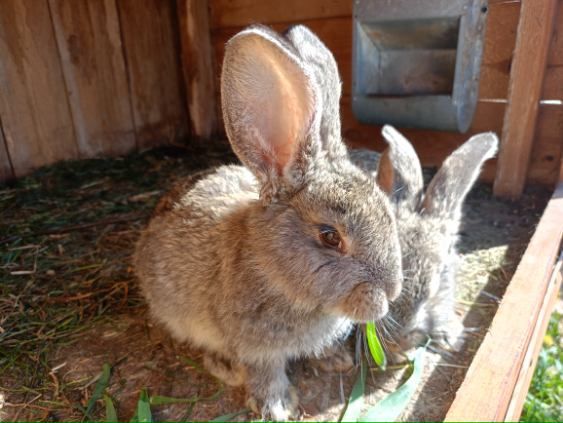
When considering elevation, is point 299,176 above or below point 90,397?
above

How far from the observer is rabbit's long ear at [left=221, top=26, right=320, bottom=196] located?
155 centimetres

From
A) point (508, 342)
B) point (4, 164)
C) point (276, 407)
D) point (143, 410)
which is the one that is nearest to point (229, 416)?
point (276, 407)

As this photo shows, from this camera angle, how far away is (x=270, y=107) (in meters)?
1.73

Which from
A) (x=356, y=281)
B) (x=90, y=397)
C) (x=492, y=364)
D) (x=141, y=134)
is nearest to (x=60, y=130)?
(x=141, y=134)

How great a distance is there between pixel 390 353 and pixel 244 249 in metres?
0.84

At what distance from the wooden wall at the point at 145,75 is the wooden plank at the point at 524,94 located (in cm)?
13

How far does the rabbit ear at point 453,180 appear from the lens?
2.34 m

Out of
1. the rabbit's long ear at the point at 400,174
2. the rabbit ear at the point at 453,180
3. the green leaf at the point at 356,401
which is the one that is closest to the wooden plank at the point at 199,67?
the rabbit's long ear at the point at 400,174

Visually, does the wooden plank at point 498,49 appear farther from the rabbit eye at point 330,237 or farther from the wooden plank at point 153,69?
the wooden plank at point 153,69

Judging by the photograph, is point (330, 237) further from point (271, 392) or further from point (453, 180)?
point (453, 180)

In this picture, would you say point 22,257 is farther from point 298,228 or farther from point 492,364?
point 492,364

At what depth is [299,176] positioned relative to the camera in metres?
1.75

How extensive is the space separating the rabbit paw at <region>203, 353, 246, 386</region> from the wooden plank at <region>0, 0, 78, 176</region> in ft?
8.33

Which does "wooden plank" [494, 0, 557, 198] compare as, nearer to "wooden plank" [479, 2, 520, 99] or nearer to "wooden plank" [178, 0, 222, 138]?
"wooden plank" [479, 2, 520, 99]
